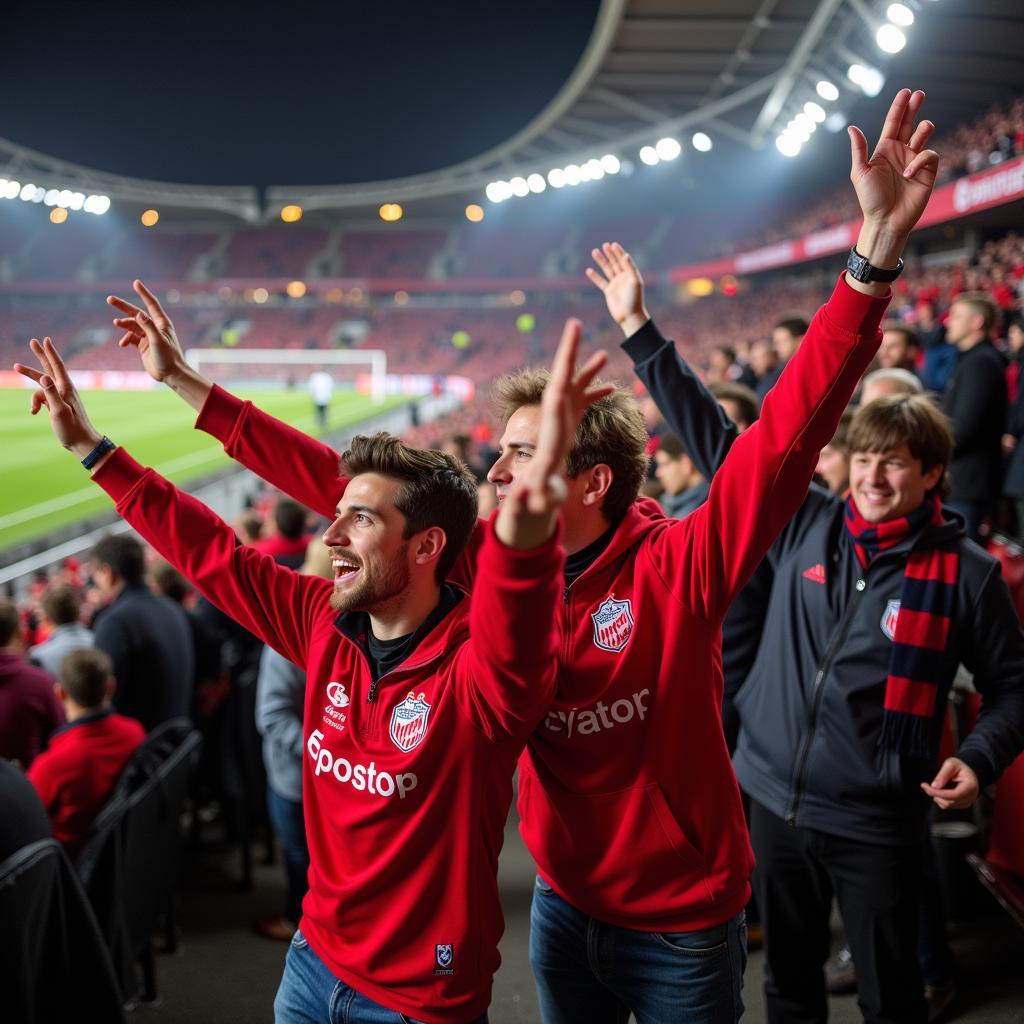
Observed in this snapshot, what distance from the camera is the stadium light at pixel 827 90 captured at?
16.5 m

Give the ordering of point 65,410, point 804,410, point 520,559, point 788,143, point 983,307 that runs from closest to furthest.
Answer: point 520,559 → point 804,410 → point 65,410 → point 983,307 → point 788,143

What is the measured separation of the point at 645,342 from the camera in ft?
7.68

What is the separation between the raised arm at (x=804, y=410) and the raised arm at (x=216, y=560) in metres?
0.79

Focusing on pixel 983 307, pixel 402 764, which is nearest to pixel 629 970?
pixel 402 764

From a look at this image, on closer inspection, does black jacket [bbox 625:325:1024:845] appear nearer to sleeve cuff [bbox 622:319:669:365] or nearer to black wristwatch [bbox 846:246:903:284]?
sleeve cuff [bbox 622:319:669:365]

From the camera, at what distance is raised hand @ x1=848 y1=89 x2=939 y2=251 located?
5.62 ft

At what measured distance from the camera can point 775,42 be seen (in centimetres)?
1880

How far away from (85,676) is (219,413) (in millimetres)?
1555

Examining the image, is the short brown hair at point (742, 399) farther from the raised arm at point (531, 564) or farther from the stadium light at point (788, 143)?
the stadium light at point (788, 143)

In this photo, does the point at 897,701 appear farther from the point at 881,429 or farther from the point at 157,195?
the point at 157,195

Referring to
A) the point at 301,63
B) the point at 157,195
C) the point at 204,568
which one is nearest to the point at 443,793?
the point at 204,568

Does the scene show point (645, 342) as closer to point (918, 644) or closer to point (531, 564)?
point (918, 644)

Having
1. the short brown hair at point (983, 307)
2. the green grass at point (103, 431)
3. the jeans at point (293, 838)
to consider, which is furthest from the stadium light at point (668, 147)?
the jeans at point (293, 838)

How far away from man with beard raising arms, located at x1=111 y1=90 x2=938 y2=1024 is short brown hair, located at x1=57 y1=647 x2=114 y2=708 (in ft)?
7.03
